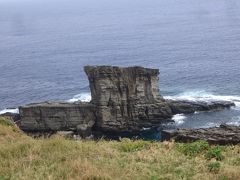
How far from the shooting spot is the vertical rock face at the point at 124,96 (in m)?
77.8

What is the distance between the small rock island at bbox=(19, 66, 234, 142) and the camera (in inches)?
3068

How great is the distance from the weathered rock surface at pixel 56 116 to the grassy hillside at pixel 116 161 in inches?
2269

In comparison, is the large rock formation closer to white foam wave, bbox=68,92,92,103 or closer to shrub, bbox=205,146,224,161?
white foam wave, bbox=68,92,92,103

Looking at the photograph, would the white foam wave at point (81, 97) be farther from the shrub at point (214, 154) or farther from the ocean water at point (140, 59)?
the shrub at point (214, 154)

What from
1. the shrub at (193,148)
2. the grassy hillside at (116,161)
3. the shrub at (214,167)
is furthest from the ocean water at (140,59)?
the shrub at (214,167)

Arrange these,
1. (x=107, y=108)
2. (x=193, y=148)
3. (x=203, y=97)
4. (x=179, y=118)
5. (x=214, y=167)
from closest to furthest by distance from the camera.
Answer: (x=214, y=167) < (x=193, y=148) < (x=107, y=108) < (x=179, y=118) < (x=203, y=97)

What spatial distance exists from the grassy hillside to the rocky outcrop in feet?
189

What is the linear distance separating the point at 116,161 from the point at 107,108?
198ft

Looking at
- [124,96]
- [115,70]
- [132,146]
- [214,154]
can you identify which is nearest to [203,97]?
[124,96]

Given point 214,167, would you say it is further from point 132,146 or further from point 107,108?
point 107,108

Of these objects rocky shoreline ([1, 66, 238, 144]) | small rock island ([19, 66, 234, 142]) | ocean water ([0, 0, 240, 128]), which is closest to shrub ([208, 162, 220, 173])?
ocean water ([0, 0, 240, 128])

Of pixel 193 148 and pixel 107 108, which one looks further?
pixel 107 108

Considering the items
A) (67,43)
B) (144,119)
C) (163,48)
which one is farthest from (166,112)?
(67,43)

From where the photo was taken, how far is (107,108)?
7831 centimetres
